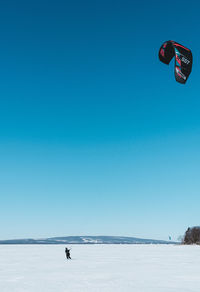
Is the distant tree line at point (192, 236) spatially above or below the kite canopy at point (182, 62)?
below

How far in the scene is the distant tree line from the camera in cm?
10819

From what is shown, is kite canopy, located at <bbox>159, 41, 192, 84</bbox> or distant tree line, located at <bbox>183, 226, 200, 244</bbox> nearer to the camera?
kite canopy, located at <bbox>159, 41, 192, 84</bbox>

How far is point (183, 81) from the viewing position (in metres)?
10.4

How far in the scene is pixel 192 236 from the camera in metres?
110

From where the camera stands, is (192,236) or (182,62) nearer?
(182,62)

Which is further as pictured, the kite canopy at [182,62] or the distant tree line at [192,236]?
the distant tree line at [192,236]

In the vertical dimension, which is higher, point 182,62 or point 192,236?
point 182,62

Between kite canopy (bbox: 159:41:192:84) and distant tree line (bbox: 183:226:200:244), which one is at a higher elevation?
kite canopy (bbox: 159:41:192:84)

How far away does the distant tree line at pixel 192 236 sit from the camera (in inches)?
4260
